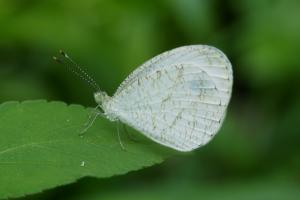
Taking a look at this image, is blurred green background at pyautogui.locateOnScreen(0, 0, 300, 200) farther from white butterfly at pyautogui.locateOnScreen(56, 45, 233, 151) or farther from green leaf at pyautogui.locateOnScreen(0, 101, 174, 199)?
green leaf at pyautogui.locateOnScreen(0, 101, 174, 199)

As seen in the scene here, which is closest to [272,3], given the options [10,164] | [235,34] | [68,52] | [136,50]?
[235,34]

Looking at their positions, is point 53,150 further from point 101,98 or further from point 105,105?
point 101,98

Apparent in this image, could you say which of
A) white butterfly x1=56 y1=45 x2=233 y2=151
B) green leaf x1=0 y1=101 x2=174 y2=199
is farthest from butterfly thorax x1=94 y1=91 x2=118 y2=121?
green leaf x1=0 y1=101 x2=174 y2=199

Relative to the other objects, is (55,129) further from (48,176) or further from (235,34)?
(235,34)

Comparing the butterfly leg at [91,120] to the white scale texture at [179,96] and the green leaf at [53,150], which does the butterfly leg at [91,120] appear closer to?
the green leaf at [53,150]

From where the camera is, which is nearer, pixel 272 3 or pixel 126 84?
pixel 126 84

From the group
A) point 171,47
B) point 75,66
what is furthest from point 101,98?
point 171,47
